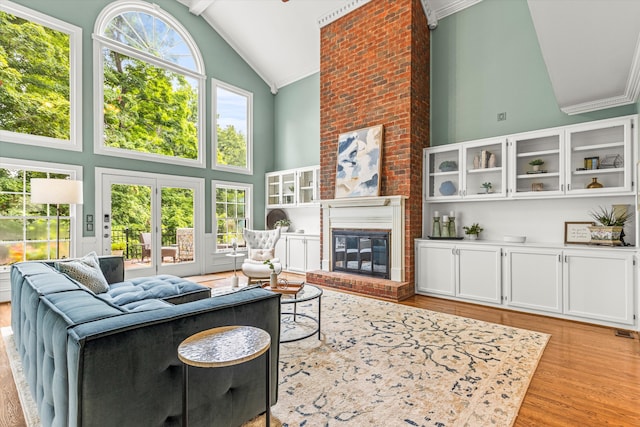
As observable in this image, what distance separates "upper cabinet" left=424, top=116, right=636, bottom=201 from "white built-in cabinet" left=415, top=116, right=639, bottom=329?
10 millimetres

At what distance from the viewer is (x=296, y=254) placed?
661 cm

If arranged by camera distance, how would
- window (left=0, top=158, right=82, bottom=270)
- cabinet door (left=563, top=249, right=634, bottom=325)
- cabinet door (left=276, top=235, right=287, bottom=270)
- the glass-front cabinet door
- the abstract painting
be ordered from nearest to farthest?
cabinet door (left=563, top=249, right=634, bottom=325) < the glass-front cabinet door < window (left=0, top=158, right=82, bottom=270) < the abstract painting < cabinet door (left=276, top=235, right=287, bottom=270)

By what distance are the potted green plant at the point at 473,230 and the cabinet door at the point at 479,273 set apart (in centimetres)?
39

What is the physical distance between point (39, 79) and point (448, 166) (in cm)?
609

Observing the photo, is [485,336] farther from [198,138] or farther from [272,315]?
[198,138]

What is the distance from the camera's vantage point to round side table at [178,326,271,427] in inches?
48.9

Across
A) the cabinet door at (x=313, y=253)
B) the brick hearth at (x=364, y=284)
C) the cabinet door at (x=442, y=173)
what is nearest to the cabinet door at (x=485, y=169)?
the cabinet door at (x=442, y=173)

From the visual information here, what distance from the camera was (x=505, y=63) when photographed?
179 inches

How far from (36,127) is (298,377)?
16.7 feet

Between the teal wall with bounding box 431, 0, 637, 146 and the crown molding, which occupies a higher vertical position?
the crown molding

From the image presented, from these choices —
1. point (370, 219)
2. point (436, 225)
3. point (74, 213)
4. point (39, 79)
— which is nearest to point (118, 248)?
point (74, 213)

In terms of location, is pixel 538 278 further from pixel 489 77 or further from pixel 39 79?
pixel 39 79

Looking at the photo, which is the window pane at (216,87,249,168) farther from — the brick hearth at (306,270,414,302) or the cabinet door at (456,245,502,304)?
the cabinet door at (456,245,502,304)

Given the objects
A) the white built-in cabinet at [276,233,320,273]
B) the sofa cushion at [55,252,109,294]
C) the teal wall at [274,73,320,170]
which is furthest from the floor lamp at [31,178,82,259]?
the teal wall at [274,73,320,170]
